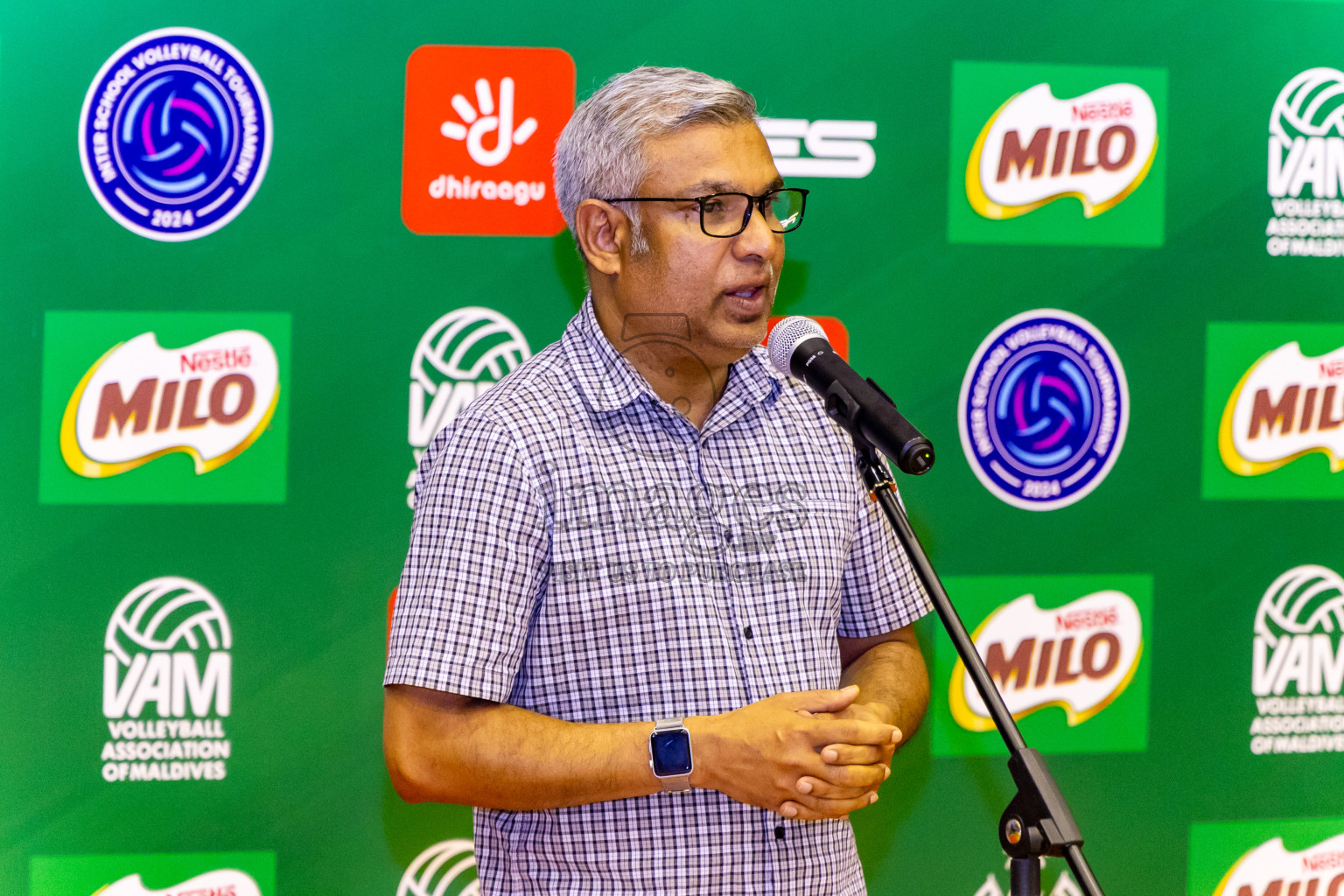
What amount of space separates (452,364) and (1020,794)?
4.45 feet

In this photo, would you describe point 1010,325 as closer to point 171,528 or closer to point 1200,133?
point 1200,133

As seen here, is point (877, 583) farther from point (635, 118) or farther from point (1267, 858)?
point (1267, 858)

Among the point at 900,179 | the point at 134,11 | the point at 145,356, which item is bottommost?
the point at 145,356

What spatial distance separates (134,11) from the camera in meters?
2.08

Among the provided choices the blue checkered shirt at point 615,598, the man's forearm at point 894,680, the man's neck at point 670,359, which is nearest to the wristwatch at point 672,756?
the blue checkered shirt at point 615,598

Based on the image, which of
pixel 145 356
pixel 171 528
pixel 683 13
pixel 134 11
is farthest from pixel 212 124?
pixel 683 13

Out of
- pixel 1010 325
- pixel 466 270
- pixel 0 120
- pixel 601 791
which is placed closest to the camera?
pixel 601 791

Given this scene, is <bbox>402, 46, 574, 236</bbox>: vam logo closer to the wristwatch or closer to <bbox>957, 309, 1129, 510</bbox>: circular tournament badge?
<bbox>957, 309, 1129, 510</bbox>: circular tournament badge

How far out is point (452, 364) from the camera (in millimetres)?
2219

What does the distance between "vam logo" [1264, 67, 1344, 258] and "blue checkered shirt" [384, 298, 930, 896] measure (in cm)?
144

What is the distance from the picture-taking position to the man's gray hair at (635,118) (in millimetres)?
1563

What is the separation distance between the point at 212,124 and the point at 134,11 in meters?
0.21

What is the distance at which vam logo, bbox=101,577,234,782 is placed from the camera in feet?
7.01

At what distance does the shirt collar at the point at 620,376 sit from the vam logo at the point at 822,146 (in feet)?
2.24
